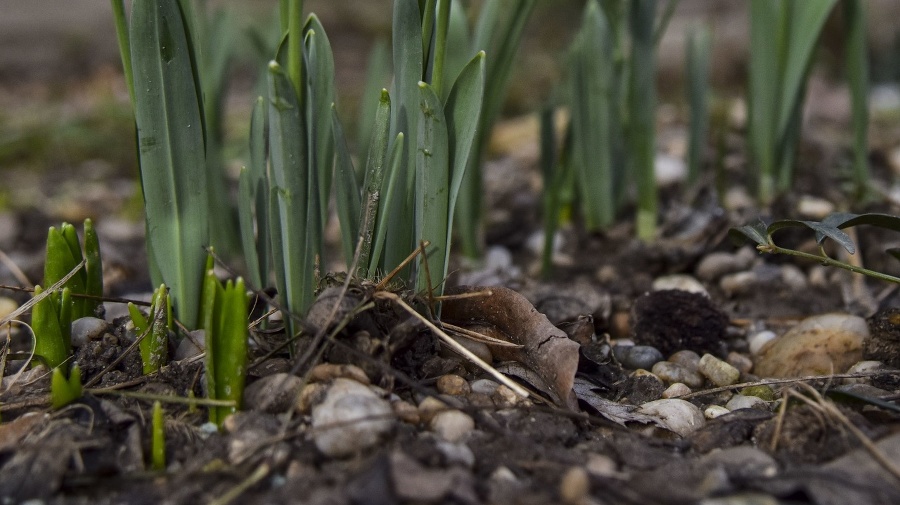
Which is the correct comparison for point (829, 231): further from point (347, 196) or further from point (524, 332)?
point (347, 196)

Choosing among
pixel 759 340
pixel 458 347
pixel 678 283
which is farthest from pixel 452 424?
pixel 678 283

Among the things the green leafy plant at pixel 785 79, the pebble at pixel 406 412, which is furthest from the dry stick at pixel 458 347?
the green leafy plant at pixel 785 79

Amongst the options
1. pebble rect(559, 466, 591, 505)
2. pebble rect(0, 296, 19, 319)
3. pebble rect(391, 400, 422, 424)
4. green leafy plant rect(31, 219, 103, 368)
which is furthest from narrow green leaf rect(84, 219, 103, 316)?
pebble rect(559, 466, 591, 505)

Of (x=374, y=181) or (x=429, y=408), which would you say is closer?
(x=429, y=408)

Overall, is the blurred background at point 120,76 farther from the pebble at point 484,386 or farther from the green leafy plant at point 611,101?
the pebble at point 484,386

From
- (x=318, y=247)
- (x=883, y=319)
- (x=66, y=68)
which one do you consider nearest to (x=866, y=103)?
(x=883, y=319)

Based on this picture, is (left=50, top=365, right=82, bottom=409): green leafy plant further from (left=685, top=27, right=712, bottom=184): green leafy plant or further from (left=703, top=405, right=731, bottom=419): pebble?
(left=685, top=27, right=712, bottom=184): green leafy plant
